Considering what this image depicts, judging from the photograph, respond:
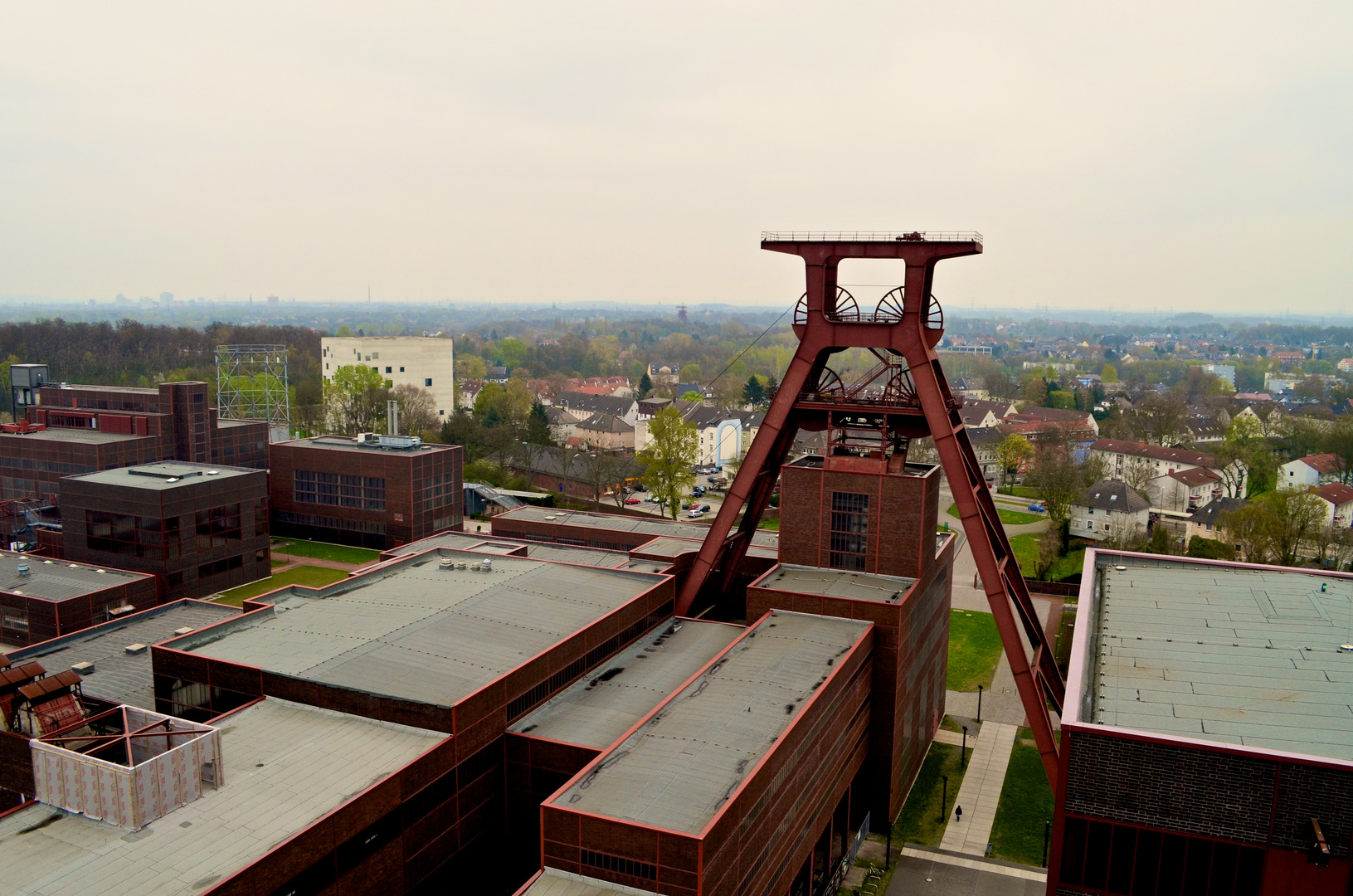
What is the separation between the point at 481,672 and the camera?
2855cm

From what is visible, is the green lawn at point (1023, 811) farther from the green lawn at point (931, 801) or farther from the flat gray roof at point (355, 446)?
the flat gray roof at point (355, 446)

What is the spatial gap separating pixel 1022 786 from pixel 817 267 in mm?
22299

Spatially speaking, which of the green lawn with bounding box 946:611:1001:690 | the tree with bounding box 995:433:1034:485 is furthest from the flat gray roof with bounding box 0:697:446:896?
the tree with bounding box 995:433:1034:485

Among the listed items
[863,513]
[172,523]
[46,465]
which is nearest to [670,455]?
[172,523]

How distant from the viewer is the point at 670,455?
74500 mm

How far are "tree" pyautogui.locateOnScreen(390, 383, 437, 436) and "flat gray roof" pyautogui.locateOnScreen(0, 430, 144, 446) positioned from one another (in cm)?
2957

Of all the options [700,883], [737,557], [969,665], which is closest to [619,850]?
[700,883]

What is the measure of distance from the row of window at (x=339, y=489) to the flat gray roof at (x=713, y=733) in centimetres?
4261

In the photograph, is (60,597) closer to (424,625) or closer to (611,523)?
(424,625)

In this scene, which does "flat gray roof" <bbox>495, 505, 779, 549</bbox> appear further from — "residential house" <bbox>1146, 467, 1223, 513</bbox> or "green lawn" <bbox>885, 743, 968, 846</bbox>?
"residential house" <bbox>1146, 467, 1223, 513</bbox>

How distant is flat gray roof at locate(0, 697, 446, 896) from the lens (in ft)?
64.4

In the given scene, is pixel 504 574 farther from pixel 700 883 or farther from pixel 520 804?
pixel 700 883

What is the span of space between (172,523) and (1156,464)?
86506 millimetres

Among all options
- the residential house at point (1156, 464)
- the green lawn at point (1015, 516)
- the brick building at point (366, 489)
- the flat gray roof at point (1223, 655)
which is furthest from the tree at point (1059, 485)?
the brick building at point (366, 489)
